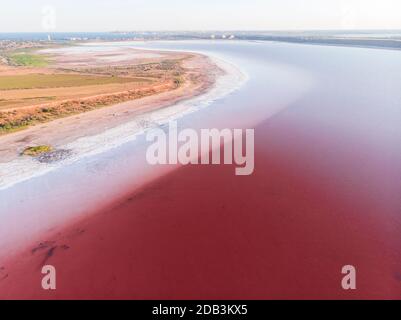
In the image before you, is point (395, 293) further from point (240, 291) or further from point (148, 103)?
point (148, 103)

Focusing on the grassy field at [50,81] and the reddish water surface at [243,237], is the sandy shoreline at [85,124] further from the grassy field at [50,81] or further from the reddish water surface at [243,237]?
the grassy field at [50,81]

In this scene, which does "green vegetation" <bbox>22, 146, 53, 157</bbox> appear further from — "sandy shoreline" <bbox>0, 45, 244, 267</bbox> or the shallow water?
the shallow water

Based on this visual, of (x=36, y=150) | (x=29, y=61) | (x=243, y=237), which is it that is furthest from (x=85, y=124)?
(x=29, y=61)

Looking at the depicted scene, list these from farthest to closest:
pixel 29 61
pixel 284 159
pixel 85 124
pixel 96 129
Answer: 1. pixel 29 61
2. pixel 85 124
3. pixel 96 129
4. pixel 284 159

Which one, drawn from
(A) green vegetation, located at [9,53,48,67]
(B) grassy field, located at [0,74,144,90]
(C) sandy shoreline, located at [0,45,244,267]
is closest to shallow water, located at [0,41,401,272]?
(C) sandy shoreline, located at [0,45,244,267]

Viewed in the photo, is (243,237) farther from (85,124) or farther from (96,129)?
(85,124)

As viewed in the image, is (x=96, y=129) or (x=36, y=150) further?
(x=96, y=129)

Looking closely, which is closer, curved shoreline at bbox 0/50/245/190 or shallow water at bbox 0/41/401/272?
shallow water at bbox 0/41/401/272
